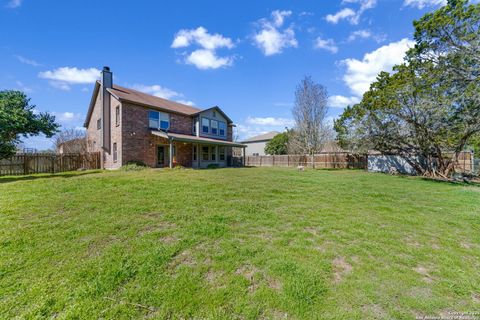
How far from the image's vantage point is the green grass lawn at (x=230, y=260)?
88.5 inches

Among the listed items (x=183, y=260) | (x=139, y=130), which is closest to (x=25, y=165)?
(x=139, y=130)

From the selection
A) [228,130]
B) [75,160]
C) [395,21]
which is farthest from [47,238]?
[228,130]

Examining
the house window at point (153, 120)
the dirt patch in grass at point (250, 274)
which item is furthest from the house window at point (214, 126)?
the dirt patch in grass at point (250, 274)

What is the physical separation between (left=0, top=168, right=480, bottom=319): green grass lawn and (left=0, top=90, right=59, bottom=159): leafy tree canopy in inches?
342

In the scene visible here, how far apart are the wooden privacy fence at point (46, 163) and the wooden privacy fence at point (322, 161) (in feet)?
60.6

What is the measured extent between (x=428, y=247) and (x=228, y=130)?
2200 centimetres

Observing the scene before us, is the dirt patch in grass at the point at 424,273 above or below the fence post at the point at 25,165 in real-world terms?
below

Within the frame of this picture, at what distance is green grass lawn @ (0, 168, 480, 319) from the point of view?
7.38 feet

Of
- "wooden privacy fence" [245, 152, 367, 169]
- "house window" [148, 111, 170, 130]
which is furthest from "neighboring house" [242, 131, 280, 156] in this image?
"house window" [148, 111, 170, 130]

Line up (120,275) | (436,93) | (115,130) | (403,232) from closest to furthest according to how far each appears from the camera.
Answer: (120,275), (403,232), (436,93), (115,130)

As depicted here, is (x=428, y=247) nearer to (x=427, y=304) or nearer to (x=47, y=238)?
(x=427, y=304)

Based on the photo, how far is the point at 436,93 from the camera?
41.4 feet

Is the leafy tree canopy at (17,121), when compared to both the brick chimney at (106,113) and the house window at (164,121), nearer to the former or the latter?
the brick chimney at (106,113)

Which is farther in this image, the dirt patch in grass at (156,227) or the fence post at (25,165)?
the fence post at (25,165)
